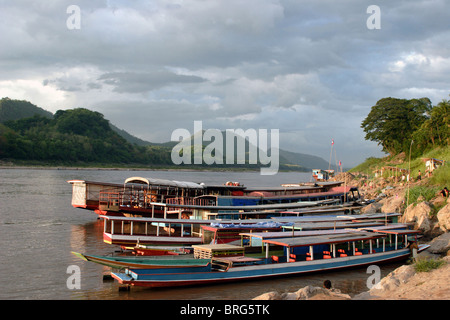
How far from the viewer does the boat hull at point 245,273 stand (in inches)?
652

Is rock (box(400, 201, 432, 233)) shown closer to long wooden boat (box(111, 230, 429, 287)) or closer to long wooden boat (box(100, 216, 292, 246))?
long wooden boat (box(111, 230, 429, 287))

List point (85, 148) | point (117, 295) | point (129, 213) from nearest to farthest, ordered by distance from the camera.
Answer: point (117, 295) < point (129, 213) < point (85, 148)

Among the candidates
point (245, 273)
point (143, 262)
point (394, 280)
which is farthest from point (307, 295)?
point (143, 262)

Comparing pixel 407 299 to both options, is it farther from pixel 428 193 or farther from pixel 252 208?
pixel 428 193

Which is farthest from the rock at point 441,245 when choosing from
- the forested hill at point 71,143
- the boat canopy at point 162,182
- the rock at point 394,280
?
the forested hill at point 71,143

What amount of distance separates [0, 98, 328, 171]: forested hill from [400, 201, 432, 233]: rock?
12081 cm

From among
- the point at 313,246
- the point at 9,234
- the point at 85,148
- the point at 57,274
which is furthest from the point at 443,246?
the point at 85,148

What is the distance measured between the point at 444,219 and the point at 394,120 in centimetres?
5472

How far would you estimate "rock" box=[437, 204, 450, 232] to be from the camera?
26078 millimetres

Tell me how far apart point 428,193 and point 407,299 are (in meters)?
25.3

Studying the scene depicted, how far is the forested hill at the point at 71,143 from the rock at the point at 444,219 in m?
124

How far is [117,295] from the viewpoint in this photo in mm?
16453

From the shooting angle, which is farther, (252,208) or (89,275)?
(252,208)
